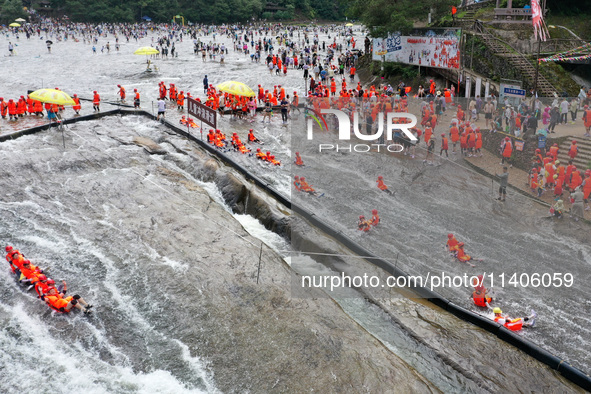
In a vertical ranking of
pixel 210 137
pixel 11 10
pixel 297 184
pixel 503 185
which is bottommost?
pixel 297 184

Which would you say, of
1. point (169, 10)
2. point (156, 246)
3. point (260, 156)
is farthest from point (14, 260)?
point (169, 10)

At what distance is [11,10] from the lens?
3415 inches

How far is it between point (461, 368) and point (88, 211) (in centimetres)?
1318

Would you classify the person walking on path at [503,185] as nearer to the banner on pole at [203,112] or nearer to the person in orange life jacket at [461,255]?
the person in orange life jacket at [461,255]

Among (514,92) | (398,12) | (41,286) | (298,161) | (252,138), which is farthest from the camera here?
(398,12)

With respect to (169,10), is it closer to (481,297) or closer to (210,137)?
(210,137)

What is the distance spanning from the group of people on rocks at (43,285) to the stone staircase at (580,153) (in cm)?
1778

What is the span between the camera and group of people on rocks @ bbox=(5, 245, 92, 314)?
494 inches

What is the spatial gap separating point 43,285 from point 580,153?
63.8ft

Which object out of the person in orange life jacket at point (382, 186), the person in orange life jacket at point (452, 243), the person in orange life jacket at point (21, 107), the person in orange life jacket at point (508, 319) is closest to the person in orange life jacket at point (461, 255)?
the person in orange life jacket at point (452, 243)

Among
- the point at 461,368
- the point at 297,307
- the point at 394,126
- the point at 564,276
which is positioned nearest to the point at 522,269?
the point at 564,276

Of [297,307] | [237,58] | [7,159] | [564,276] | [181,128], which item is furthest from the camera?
[237,58]

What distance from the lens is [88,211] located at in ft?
58.6

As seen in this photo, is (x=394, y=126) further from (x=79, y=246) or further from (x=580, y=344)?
(x=79, y=246)
